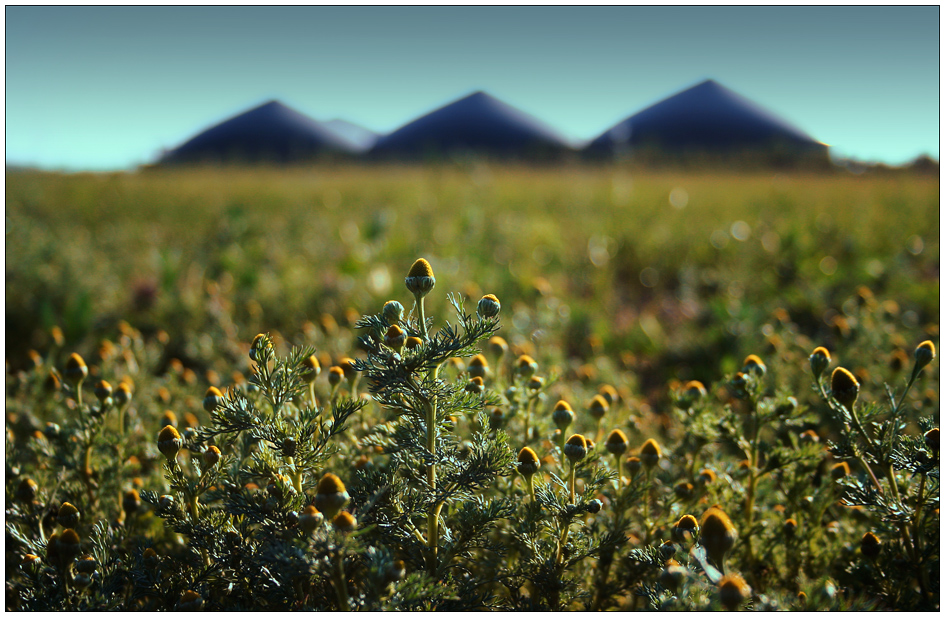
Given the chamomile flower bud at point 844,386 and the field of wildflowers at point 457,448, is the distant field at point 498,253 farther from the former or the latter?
the chamomile flower bud at point 844,386

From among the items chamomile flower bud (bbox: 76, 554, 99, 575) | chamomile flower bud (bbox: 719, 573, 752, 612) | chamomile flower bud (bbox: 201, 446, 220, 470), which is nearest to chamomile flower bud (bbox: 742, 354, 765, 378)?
chamomile flower bud (bbox: 719, 573, 752, 612)

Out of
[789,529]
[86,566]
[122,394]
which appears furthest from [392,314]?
[789,529]

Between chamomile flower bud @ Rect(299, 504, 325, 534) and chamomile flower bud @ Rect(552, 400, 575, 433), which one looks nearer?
chamomile flower bud @ Rect(299, 504, 325, 534)

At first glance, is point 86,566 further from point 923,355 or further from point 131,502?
point 923,355

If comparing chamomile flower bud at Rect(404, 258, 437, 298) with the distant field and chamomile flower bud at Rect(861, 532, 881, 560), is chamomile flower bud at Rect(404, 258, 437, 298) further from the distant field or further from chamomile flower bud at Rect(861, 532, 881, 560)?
the distant field

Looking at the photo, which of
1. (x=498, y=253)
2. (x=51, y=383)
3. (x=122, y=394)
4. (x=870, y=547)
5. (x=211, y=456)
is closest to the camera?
(x=211, y=456)

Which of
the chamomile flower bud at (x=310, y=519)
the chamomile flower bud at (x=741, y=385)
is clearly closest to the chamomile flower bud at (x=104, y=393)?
the chamomile flower bud at (x=310, y=519)

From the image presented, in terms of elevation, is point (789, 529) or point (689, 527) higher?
point (689, 527)
